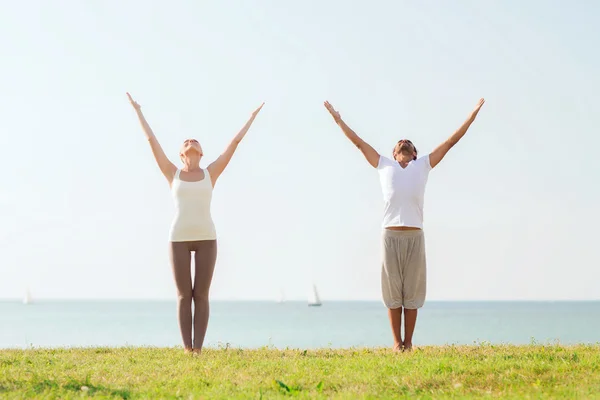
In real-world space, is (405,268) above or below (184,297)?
above

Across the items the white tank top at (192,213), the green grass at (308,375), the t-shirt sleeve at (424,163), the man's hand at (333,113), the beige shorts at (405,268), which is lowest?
the green grass at (308,375)

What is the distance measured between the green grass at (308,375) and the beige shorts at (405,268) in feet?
2.42

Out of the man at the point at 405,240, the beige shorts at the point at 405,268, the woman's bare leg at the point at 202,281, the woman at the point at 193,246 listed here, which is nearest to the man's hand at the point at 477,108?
the man at the point at 405,240

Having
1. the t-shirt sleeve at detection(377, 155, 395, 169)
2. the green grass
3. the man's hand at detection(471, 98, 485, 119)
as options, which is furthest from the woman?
the man's hand at detection(471, 98, 485, 119)

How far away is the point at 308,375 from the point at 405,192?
128 inches

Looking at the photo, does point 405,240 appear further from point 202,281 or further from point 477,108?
point 202,281

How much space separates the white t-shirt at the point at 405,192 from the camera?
1073 cm

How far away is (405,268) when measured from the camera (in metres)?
10.7

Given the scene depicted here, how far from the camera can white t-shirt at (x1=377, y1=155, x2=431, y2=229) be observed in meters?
10.7

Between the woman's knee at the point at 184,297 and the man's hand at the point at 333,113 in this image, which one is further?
the man's hand at the point at 333,113

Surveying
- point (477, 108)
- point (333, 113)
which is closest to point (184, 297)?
point (333, 113)

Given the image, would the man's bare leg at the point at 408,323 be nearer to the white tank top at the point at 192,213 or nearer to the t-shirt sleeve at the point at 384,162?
the t-shirt sleeve at the point at 384,162

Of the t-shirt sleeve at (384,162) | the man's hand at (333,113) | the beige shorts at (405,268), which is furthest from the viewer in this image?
the man's hand at (333,113)

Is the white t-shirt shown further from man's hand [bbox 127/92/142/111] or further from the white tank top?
man's hand [bbox 127/92/142/111]
